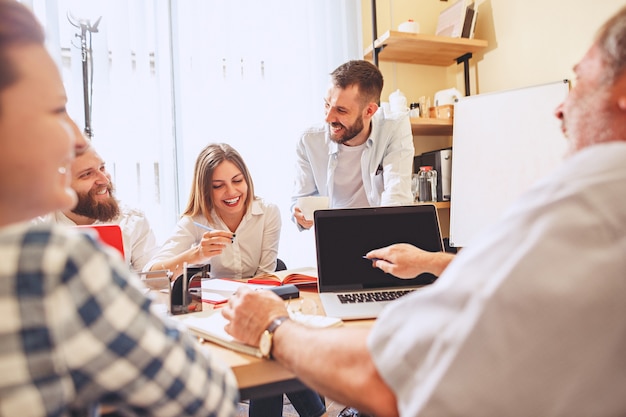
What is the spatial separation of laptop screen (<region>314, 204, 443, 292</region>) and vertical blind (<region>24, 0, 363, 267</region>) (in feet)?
4.89

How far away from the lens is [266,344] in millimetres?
768

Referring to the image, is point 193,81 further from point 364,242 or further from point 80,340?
point 80,340

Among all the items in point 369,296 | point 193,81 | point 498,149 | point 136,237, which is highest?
point 193,81

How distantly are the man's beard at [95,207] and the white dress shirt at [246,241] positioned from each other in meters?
0.25

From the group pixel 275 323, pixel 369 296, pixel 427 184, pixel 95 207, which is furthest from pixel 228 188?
pixel 427 184

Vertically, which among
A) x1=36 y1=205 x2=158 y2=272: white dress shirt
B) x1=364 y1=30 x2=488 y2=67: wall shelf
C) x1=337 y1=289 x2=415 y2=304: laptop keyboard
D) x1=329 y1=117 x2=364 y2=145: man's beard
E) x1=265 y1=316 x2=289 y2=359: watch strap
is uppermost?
x1=364 y1=30 x2=488 y2=67: wall shelf

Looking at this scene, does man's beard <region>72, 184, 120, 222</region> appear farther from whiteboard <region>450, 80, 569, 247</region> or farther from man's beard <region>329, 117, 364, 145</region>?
whiteboard <region>450, 80, 569, 247</region>

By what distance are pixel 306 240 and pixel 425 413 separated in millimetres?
2364

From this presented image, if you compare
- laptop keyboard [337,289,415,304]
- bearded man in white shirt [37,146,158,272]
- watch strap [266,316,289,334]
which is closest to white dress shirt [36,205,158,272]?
bearded man in white shirt [37,146,158,272]

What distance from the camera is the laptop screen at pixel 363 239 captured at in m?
1.28

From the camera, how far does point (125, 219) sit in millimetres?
1774

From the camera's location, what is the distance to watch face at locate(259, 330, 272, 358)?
30.1 inches

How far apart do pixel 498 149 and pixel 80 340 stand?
2592 millimetres

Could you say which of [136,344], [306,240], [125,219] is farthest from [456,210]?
[136,344]
